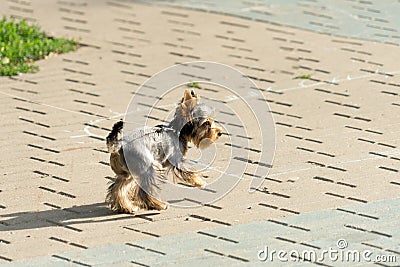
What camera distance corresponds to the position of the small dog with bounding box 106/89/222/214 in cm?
818

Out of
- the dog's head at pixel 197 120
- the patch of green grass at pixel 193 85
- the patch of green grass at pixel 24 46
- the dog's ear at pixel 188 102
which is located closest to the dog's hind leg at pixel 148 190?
the dog's head at pixel 197 120

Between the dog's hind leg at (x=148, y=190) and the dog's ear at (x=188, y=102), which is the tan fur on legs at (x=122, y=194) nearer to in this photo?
the dog's hind leg at (x=148, y=190)

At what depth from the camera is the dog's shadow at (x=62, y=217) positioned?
828 centimetres

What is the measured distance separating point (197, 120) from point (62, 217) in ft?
4.51

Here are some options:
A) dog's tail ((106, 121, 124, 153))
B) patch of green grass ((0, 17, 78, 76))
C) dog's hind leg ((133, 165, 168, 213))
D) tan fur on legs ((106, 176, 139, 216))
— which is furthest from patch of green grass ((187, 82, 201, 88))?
dog's tail ((106, 121, 124, 153))

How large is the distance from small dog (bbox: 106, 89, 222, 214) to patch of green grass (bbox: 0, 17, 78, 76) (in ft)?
13.5

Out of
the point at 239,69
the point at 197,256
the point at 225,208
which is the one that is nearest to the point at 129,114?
the point at 239,69

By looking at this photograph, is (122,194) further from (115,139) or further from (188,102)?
(188,102)

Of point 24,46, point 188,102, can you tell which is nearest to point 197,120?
point 188,102

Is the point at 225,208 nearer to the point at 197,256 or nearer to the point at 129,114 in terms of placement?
the point at 197,256

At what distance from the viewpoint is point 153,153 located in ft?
27.2

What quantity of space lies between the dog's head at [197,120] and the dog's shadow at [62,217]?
722 mm

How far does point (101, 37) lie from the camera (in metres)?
13.2

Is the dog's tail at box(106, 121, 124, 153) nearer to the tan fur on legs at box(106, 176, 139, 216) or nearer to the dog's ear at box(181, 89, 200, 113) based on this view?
the tan fur on legs at box(106, 176, 139, 216)
